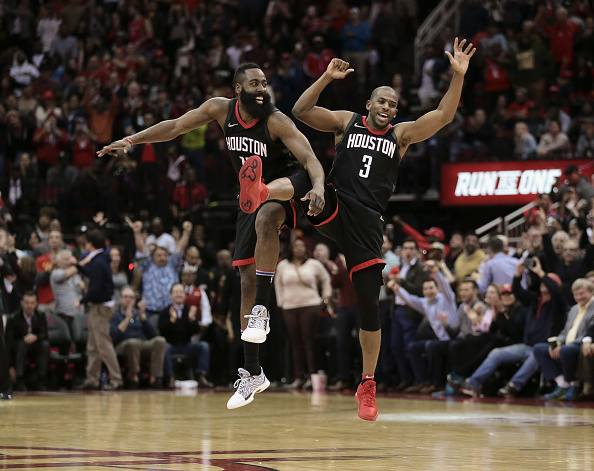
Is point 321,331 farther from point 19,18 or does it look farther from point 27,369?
point 19,18

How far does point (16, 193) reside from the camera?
17.6 m

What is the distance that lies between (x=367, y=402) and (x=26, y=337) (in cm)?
758

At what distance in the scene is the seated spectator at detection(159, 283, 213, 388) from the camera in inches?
580

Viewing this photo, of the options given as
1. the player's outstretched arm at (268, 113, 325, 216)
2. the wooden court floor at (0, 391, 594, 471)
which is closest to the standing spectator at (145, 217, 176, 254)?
the wooden court floor at (0, 391, 594, 471)

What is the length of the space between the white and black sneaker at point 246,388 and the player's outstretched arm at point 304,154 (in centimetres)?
136

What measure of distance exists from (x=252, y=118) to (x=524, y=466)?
3.19 metres

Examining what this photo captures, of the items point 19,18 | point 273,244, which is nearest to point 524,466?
point 273,244

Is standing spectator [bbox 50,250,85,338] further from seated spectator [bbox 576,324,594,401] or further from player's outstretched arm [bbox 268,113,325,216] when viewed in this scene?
player's outstretched arm [bbox 268,113,325,216]

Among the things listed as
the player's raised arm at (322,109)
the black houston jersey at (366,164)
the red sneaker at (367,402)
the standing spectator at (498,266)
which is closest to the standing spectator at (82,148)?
the standing spectator at (498,266)

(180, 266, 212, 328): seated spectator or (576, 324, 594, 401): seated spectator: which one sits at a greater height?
(180, 266, 212, 328): seated spectator

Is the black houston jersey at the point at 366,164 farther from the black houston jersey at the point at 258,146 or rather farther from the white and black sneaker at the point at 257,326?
the white and black sneaker at the point at 257,326

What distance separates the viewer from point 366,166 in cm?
782

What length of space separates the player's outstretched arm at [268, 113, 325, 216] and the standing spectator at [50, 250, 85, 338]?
777 cm

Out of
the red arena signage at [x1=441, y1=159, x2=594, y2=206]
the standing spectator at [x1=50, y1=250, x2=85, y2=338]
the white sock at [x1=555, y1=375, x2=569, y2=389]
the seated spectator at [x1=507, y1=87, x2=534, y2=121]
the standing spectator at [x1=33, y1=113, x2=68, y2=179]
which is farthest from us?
the standing spectator at [x1=33, y1=113, x2=68, y2=179]
